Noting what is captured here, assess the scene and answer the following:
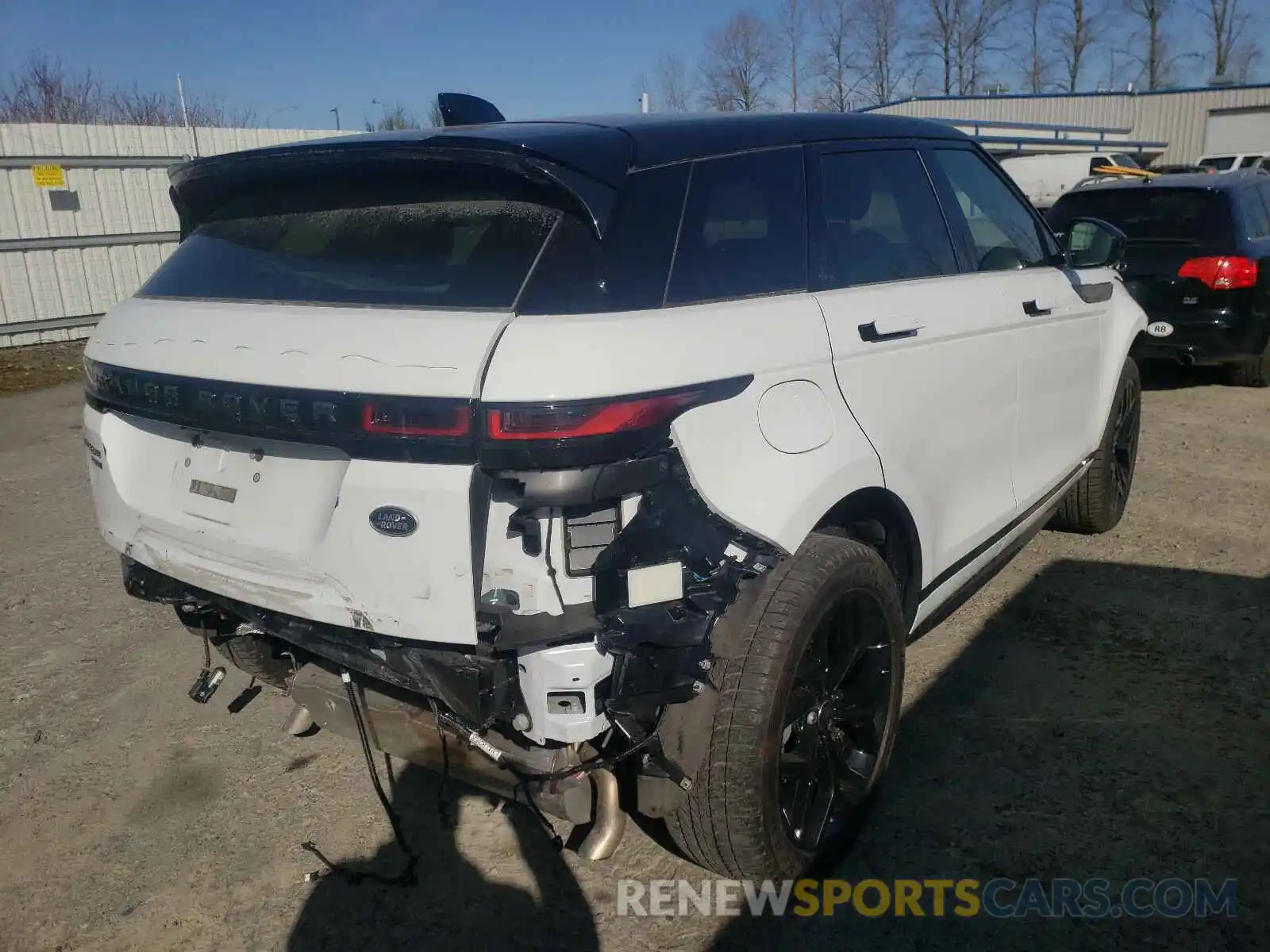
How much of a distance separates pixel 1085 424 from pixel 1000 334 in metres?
1.20

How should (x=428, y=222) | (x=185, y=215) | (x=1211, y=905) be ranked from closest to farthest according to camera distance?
1. (x=428, y=222)
2. (x=1211, y=905)
3. (x=185, y=215)

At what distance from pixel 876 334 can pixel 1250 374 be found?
23.8ft

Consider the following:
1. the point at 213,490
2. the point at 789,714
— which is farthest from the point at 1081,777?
the point at 213,490

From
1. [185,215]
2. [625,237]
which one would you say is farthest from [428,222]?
[185,215]

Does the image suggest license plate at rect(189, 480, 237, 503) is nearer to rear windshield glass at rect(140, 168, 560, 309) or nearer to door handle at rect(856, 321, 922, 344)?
rear windshield glass at rect(140, 168, 560, 309)

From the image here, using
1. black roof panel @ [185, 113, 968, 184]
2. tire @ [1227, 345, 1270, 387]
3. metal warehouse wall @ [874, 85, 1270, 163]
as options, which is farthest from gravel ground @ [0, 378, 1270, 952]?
metal warehouse wall @ [874, 85, 1270, 163]

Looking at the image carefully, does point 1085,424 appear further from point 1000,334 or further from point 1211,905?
point 1211,905

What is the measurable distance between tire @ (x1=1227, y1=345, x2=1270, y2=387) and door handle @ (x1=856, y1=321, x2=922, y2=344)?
6826 millimetres

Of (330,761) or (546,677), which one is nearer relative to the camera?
(546,677)

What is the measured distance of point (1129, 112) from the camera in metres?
39.6

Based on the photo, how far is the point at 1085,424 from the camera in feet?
14.1

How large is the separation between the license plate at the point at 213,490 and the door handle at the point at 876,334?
64.2 inches

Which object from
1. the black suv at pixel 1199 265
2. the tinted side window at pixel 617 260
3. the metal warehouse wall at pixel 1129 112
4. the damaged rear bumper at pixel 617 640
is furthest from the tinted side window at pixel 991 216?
the metal warehouse wall at pixel 1129 112

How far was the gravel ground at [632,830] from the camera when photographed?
254 centimetres
